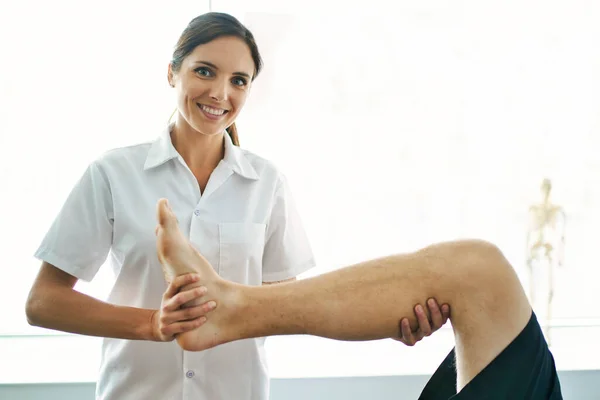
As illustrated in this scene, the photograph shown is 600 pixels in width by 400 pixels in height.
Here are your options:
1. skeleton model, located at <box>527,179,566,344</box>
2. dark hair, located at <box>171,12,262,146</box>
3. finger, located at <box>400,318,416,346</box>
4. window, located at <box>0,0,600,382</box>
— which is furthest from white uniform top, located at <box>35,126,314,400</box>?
skeleton model, located at <box>527,179,566,344</box>

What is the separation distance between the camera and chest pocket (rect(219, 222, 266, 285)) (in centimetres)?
167

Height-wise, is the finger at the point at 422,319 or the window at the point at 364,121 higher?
the window at the point at 364,121

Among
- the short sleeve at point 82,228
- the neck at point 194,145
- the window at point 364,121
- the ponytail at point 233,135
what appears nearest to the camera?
the short sleeve at point 82,228

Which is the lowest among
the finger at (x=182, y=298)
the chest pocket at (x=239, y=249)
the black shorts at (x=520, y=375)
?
the black shorts at (x=520, y=375)

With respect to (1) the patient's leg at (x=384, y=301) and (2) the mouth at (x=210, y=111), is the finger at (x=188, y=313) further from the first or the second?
(2) the mouth at (x=210, y=111)

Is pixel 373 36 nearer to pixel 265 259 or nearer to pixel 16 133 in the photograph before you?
pixel 265 259

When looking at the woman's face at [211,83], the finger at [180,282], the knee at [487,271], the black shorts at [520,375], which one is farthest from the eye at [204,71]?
the black shorts at [520,375]

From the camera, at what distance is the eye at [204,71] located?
164cm

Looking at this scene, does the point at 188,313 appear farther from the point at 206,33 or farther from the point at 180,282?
the point at 206,33

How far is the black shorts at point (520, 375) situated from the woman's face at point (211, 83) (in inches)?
34.7

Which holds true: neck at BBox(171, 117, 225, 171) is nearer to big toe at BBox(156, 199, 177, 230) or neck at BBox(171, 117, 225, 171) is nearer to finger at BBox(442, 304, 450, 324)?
big toe at BBox(156, 199, 177, 230)

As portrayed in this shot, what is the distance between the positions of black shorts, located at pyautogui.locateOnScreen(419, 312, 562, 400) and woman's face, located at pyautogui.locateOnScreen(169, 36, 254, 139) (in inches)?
34.7

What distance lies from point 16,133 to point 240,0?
109cm

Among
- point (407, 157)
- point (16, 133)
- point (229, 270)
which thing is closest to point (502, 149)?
point (407, 157)
